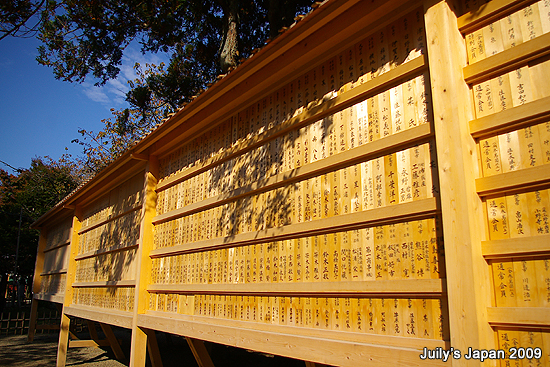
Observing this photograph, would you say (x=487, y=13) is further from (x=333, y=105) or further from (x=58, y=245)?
(x=58, y=245)

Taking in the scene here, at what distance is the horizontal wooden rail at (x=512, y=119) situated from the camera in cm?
209

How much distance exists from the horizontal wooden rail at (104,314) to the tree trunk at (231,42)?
5854mm

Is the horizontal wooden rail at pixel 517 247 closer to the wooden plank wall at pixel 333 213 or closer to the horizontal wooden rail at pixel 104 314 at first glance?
the wooden plank wall at pixel 333 213

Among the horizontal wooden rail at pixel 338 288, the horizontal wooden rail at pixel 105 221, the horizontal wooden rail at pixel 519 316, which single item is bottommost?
the horizontal wooden rail at pixel 519 316

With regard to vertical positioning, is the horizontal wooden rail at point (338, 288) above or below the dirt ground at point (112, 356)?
above

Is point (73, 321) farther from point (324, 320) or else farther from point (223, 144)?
point (324, 320)

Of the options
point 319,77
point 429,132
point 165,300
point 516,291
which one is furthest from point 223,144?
point 516,291

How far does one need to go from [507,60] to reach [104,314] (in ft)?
21.6

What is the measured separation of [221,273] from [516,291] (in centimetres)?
282

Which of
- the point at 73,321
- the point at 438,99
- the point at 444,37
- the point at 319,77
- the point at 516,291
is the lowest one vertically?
the point at 73,321

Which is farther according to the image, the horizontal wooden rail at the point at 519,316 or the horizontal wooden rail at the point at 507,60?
the horizontal wooden rail at the point at 507,60

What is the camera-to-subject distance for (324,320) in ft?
9.88

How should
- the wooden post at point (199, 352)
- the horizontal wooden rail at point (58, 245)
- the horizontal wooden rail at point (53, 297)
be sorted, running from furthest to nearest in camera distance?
the horizontal wooden rail at point (58, 245)
the horizontal wooden rail at point (53, 297)
the wooden post at point (199, 352)

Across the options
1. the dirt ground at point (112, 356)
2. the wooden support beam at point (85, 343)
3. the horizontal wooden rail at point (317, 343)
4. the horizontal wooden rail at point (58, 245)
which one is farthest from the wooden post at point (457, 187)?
the horizontal wooden rail at point (58, 245)
